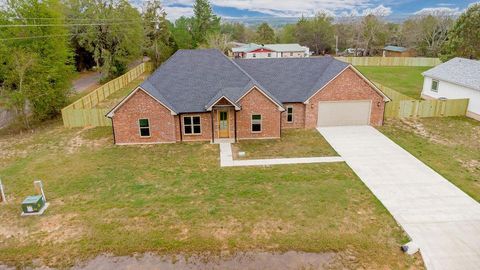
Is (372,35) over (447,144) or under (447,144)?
over

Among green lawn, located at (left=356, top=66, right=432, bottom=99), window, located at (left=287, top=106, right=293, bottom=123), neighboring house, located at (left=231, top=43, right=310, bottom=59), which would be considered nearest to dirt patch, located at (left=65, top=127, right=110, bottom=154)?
window, located at (left=287, top=106, right=293, bottom=123)

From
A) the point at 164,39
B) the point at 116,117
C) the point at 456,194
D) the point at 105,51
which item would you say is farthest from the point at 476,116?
the point at 164,39

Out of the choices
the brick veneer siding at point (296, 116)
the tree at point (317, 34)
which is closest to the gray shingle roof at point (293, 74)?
the brick veneer siding at point (296, 116)

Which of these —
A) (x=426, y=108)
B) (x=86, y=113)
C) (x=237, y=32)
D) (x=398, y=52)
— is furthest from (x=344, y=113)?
(x=237, y=32)

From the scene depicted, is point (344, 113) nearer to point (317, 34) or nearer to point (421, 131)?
point (421, 131)

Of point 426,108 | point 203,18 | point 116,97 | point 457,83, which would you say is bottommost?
point 116,97

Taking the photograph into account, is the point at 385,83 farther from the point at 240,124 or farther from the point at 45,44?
the point at 45,44
